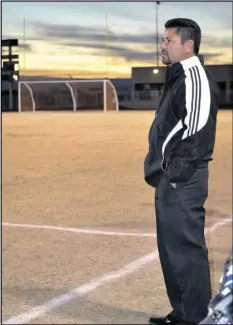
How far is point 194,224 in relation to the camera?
288 centimetres

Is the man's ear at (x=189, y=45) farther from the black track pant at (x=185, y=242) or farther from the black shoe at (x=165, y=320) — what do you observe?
the black shoe at (x=165, y=320)

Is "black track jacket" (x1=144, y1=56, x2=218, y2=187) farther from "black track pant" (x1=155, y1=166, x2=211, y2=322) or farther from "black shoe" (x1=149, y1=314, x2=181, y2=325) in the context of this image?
"black shoe" (x1=149, y1=314, x2=181, y2=325)

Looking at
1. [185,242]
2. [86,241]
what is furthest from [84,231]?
[185,242]

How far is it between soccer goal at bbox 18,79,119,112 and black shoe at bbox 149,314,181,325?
105 feet

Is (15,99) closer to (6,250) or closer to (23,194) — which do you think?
(23,194)

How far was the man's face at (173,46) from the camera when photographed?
282 cm

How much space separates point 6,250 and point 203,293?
2.18 m

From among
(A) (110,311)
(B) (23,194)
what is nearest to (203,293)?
(A) (110,311)

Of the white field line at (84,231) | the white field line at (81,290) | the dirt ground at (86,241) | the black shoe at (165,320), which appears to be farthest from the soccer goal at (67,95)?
Answer: the black shoe at (165,320)

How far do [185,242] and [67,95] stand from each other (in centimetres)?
3502

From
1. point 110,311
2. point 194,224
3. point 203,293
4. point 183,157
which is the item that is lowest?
point 110,311

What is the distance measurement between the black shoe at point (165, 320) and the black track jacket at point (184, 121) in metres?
0.79

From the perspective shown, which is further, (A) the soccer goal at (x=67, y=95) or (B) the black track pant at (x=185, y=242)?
(A) the soccer goal at (x=67, y=95)

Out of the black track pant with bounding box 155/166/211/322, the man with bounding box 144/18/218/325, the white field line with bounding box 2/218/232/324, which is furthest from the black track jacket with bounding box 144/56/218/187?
the white field line with bounding box 2/218/232/324
